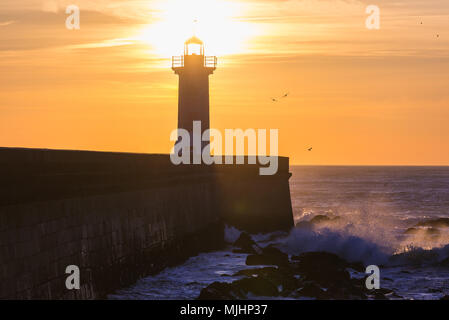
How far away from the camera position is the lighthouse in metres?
31.9

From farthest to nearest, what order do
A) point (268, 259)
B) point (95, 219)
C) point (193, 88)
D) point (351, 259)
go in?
point (193, 88), point (351, 259), point (268, 259), point (95, 219)

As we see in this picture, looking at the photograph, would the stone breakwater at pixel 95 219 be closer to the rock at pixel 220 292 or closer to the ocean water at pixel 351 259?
the ocean water at pixel 351 259

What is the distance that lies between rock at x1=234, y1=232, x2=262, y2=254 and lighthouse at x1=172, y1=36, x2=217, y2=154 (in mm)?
6391

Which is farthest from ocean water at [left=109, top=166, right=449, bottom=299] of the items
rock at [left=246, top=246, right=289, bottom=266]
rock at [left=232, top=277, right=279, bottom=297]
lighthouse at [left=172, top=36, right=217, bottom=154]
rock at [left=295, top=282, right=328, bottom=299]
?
lighthouse at [left=172, top=36, right=217, bottom=154]

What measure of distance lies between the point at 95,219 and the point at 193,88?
16901 millimetres

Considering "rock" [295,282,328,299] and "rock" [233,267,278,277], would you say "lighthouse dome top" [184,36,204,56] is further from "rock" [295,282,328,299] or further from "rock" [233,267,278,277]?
"rock" [295,282,328,299]

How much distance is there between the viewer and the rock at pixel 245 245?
2499 centimetres

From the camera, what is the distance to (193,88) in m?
31.9

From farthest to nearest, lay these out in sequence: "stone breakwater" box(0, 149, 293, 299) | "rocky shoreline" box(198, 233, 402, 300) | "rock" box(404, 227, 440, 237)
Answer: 1. "rock" box(404, 227, 440, 237)
2. "rocky shoreline" box(198, 233, 402, 300)
3. "stone breakwater" box(0, 149, 293, 299)

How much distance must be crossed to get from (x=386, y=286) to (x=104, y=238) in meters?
7.68

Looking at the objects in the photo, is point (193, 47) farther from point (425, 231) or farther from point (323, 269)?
point (425, 231)

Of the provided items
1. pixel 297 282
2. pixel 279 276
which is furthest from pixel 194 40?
pixel 297 282

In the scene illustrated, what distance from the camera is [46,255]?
12773 millimetres
